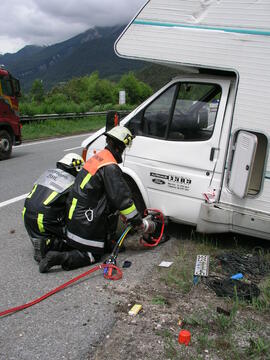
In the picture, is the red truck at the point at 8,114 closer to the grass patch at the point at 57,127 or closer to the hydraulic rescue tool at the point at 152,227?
the grass patch at the point at 57,127

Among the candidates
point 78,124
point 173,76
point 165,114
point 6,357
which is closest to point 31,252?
point 6,357

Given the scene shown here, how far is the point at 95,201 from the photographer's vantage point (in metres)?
4.21

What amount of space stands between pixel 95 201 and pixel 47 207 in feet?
1.81

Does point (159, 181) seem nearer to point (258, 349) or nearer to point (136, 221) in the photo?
point (136, 221)

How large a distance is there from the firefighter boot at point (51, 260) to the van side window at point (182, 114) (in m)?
1.83

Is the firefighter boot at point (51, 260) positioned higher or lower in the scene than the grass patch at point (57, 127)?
higher

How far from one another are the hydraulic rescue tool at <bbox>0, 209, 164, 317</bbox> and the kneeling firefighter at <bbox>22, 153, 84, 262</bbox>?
0.60m

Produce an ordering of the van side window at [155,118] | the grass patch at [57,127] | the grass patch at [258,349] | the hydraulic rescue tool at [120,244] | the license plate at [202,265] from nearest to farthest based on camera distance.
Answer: the grass patch at [258,349] → the hydraulic rescue tool at [120,244] → the license plate at [202,265] → the van side window at [155,118] → the grass patch at [57,127]

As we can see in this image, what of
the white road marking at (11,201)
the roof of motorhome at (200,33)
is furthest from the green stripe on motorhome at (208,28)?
the white road marking at (11,201)

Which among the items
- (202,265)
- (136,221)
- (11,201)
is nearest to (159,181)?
(136,221)

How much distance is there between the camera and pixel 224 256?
4395 mm

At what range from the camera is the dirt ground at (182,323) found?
9.14 ft

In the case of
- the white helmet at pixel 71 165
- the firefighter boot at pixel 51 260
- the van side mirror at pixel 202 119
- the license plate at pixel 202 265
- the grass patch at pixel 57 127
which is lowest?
the grass patch at pixel 57 127

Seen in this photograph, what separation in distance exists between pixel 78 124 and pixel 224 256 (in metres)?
18.4
